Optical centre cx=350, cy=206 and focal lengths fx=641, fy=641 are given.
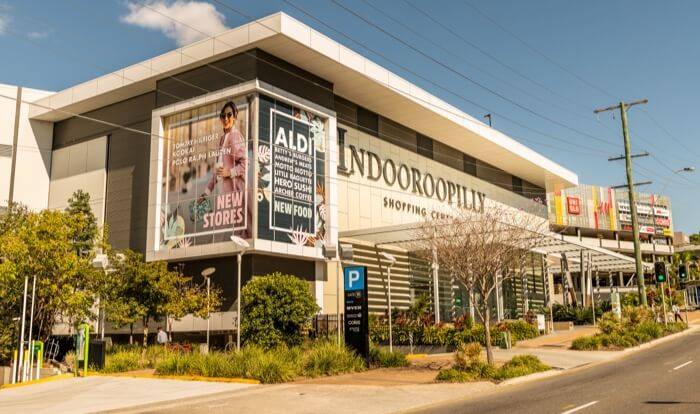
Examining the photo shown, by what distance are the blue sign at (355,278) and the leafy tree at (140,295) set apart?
998cm

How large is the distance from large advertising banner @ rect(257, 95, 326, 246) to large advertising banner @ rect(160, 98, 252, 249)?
3.15 feet

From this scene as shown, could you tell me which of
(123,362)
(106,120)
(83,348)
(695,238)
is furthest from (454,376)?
(695,238)

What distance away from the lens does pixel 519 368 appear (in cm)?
1936

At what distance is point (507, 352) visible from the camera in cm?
2716

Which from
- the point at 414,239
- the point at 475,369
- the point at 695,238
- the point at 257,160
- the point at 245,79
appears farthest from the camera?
the point at 695,238

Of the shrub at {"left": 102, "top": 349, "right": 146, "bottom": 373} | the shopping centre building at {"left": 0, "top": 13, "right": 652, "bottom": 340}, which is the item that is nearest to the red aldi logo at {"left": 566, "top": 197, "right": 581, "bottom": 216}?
the shopping centre building at {"left": 0, "top": 13, "right": 652, "bottom": 340}

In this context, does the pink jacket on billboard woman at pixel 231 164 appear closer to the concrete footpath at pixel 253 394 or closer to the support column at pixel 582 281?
the concrete footpath at pixel 253 394

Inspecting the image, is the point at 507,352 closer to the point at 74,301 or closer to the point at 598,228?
the point at 74,301

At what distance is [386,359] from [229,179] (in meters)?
14.9

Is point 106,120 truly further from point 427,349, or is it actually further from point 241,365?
point 241,365

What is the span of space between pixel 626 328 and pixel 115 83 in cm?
3177

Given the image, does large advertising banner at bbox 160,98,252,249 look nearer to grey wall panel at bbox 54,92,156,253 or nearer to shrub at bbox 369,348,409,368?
grey wall panel at bbox 54,92,156,253

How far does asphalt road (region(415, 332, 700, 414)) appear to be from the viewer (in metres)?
12.7

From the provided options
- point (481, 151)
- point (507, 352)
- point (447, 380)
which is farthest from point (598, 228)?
point (447, 380)
